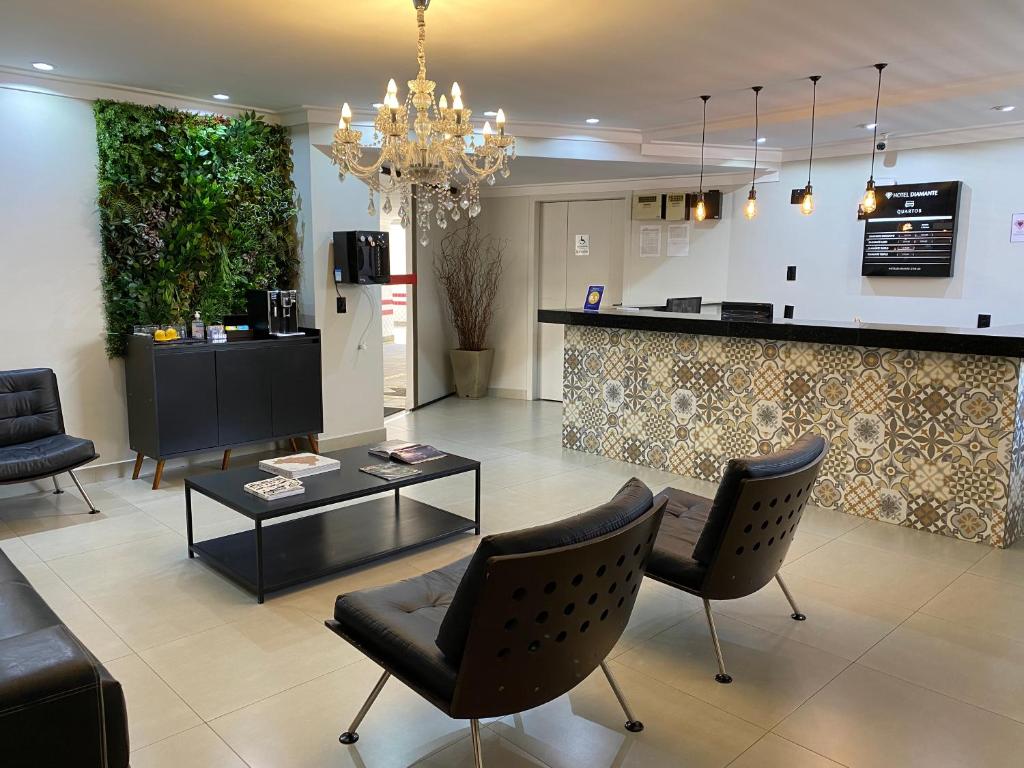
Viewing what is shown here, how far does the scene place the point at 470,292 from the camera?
8242 millimetres

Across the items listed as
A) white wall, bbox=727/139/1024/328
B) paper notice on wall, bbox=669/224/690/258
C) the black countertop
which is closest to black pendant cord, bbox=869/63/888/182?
white wall, bbox=727/139/1024/328

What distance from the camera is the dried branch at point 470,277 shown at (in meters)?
8.14

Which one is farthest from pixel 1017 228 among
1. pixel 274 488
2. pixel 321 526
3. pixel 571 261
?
pixel 274 488

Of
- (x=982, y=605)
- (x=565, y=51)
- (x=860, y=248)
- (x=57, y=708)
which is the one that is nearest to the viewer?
(x=57, y=708)

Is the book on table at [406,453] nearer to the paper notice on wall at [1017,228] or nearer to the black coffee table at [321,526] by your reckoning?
the black coffee table at [321,526]

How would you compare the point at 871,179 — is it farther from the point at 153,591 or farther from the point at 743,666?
the point at 153,591

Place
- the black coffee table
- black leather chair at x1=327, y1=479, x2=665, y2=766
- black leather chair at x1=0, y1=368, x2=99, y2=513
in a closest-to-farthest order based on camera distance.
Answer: black leather chair at x1=327, y1=479, x2=665, y2=766 < the black coffee table < black leather chair at x1=0, y1=368, x2=99, y2=513

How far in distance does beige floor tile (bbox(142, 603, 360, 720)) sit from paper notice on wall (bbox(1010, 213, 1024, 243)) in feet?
19.4

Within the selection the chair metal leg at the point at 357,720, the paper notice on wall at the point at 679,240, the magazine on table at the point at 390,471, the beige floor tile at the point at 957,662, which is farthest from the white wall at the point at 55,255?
the paper notice on wall at the point at 679,240

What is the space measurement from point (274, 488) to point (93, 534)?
138 centimetres

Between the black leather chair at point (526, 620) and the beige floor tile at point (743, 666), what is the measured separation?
665 millimetres

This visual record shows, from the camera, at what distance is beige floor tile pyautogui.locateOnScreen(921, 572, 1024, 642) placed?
3172 millimetres

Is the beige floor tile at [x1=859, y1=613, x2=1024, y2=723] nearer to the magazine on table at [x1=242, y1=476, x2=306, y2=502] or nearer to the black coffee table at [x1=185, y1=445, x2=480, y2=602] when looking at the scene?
the black coffee table at [x1=185, y1=445, x2=480, y2=602]

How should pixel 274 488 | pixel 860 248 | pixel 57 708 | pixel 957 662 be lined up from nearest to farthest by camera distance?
1. pixel 57 708
2. pixel 957 662
3. pixel 274 488
4. pixel 860 248
